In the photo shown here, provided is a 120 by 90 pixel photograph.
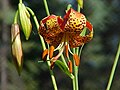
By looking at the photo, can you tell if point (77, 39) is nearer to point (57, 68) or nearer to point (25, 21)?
point (25, 21)

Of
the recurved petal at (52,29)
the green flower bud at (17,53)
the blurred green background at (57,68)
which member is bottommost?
the blurred green background at (57,68)

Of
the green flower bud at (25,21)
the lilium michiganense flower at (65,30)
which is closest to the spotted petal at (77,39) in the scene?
the lilium michiganense flower at (65,30)

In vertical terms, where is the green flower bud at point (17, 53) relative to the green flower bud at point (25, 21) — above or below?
below

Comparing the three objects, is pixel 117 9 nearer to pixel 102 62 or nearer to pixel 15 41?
pixel 102 62

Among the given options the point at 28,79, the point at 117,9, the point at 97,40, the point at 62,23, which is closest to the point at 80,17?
the point at 62,23

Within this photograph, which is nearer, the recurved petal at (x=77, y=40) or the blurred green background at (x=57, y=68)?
the recurved petal at (x=77, y=40)

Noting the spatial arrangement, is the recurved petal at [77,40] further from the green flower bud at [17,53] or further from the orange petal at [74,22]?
the green flower bud at [17,53]

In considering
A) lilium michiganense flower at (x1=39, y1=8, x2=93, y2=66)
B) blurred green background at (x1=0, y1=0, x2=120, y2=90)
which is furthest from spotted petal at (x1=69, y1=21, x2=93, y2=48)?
blurred green background at (x1=0, y1=0, x2=120, y2=90)

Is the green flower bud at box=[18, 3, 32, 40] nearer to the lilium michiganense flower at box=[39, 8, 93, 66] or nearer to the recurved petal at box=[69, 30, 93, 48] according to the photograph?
the lilium michiganense flower at box=[39, 8, 93, 66]
